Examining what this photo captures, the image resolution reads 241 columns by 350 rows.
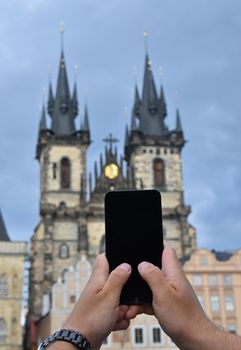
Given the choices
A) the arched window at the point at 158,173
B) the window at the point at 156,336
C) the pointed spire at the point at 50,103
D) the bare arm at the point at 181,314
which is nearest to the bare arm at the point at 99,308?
the bare arm at the point at 181,314

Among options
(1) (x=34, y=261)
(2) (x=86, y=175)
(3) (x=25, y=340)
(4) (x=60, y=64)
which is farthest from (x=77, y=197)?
(4) (x=60, y=64)

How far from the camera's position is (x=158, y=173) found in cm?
5622

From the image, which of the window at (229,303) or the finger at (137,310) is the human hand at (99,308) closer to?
the finger at (137,310)

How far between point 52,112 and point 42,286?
64.2 feet

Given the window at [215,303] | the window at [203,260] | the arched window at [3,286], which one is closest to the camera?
the window at [215,303]

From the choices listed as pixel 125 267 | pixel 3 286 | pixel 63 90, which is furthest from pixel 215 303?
pixel 125 267

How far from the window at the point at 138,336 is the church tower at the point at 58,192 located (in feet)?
45.1

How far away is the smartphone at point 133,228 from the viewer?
225cm

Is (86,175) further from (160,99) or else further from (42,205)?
(160,99)

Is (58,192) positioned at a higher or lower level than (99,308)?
higher

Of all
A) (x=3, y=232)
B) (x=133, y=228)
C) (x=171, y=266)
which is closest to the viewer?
(x=171, y=266)

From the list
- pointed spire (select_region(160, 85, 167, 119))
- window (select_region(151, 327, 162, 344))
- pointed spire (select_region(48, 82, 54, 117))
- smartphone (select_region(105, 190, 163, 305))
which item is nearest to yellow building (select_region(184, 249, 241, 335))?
window (select_region(151, 327, 162, 344))

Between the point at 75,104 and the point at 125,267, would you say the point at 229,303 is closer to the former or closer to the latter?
the point at 75,104

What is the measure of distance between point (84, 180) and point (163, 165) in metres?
7.58
